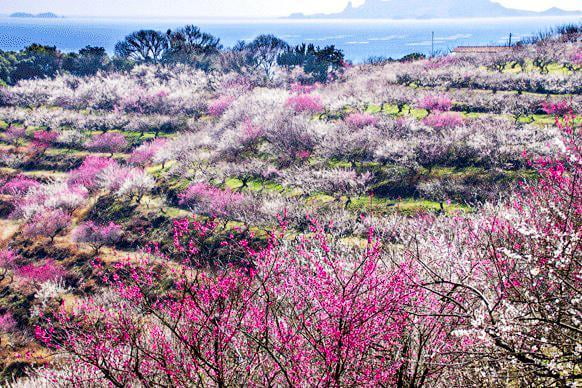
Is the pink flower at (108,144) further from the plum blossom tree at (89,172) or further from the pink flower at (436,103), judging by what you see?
the pink flower at (436,103)

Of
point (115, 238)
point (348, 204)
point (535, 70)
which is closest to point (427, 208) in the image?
point (348, 204)

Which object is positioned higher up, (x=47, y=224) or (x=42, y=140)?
(x=42, y=140)

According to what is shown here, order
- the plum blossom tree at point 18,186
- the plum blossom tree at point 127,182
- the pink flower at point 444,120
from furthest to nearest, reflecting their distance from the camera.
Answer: the plum blossom tree at point 18,186 → the pink flower at point 444,120 → the plum blossom tree at point 127,182

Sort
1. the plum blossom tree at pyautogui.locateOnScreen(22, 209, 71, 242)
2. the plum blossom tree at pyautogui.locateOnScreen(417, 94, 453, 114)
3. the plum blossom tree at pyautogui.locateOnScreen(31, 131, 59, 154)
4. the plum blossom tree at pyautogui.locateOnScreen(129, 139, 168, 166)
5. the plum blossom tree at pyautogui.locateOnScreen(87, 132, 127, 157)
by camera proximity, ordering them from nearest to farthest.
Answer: the plum blossom tree at pyautogui.locateOnScreen(22, 209, 71, 242) < the plum blossom tree at pyautogui.locateOnScreen(129, 139, 168, 166) < the plum blossom tree at pyautogui.locateOnScreen(417, 94, 453, 114) < the plum blossom tree at pyautogui.locateOnScreen(87, 132, 127, 157) < the plum blossom tree at pyautogui.locateOnScreen(31, 131, 59, 154)

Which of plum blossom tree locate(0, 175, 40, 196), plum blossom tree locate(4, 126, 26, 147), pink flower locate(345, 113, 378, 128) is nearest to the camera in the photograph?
plum blossom tree locate(0, 175, 40, 196)

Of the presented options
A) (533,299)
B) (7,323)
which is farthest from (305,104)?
(533,299)

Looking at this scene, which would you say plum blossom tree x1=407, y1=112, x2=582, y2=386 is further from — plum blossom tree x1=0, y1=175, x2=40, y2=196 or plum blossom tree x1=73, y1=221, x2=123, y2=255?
plum blossom tree x1=0, y1=175, x2=40, y2=196

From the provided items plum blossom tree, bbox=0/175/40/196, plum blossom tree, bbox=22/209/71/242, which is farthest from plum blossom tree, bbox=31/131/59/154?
plum blossom tree, bbox=22/209/71/242

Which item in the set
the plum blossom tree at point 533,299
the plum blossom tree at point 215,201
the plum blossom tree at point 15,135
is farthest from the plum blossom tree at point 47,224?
the plum blossom tree at point 533,299

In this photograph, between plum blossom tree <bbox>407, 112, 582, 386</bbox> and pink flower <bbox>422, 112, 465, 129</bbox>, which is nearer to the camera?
plum blossom tree <bbox>407, 112, 582, 386</bbox>

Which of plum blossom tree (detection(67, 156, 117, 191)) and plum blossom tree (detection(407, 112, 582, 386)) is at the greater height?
plum blossom tree (detection(407, 112, 582, 386))

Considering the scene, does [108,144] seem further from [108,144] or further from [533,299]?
[533,299]

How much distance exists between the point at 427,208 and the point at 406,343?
20.9 meters

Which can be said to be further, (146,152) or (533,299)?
(146,152)
